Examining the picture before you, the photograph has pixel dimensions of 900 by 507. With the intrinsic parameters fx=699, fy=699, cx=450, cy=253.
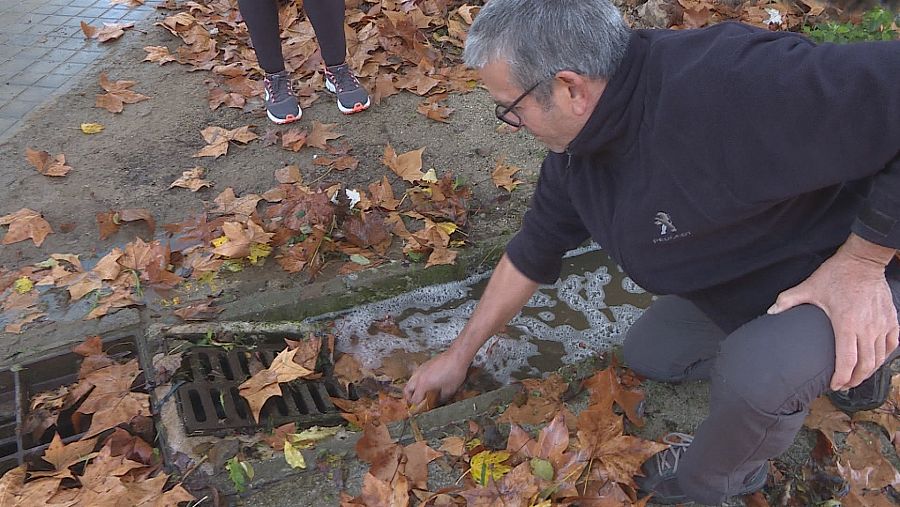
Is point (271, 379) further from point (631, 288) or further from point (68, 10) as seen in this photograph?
point (68, 10)

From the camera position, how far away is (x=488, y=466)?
1855mm

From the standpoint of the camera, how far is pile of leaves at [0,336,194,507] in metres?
1.77

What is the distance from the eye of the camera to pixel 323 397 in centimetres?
225

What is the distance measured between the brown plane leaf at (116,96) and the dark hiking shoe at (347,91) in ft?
3.49

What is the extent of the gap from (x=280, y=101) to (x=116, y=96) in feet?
3.11

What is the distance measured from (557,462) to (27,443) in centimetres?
154

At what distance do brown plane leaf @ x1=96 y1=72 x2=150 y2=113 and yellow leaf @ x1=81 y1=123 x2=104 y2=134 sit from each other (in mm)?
158

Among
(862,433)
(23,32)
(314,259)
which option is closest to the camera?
(862,433)

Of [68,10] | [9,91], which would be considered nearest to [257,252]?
[9,91]

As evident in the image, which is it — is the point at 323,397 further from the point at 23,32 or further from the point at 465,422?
the point at 23,32

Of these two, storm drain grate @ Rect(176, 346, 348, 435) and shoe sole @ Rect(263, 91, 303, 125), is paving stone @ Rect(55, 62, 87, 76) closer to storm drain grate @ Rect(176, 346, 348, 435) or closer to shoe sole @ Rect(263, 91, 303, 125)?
shoe sole @ Rect(263, 91, 303, 125)

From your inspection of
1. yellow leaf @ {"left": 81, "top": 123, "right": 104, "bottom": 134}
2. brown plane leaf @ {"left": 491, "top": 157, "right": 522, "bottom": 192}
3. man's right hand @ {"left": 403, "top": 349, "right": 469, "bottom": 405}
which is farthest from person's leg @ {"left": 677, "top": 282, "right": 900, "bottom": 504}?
yellow leaf @ {"left": 81, "top": 123, "right": 104, "bottom": 134}

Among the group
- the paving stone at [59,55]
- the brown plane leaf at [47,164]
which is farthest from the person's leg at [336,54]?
the paving stone at [59,55]

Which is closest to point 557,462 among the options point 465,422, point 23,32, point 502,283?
point 465,422
